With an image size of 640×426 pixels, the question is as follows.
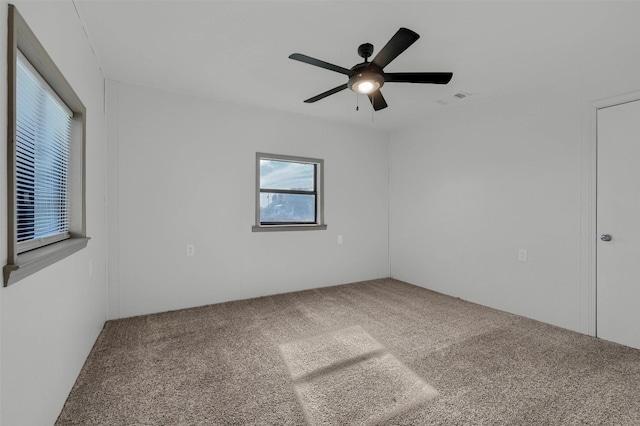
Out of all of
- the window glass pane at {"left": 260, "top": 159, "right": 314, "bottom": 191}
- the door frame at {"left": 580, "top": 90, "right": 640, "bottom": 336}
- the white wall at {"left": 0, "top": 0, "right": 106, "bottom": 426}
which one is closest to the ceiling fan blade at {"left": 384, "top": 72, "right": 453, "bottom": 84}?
the door frame at {"left": 580, "top": 90, "right": 640, "bottom": 336}

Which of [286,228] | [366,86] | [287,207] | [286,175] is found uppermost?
[366,86]

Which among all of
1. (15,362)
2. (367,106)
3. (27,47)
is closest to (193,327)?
(15,362)

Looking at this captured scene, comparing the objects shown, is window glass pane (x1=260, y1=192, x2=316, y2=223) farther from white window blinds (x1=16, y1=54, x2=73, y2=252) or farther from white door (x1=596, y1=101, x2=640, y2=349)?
white door (x1=596, y1=101, x2=640, y2=349)

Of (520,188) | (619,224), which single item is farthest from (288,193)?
(619,224)

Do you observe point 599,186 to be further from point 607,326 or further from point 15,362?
point 15,362

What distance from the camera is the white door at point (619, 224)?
2547 mm

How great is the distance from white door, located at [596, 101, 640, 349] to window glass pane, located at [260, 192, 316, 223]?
317 cm

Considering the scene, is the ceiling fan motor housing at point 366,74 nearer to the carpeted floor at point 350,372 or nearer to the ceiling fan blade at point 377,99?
the ceiling fan blade at point 377,99

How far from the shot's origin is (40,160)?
1.59 metres

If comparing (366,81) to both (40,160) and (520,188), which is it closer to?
(40,160)

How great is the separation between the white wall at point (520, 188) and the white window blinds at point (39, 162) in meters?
3.33

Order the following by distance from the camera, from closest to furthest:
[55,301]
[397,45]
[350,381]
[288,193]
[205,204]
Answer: [55,301], [397,45], [350,381], [205,204], [288,193]

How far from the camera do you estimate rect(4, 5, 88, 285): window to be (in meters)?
1.12

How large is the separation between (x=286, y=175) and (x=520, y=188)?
111 inches
